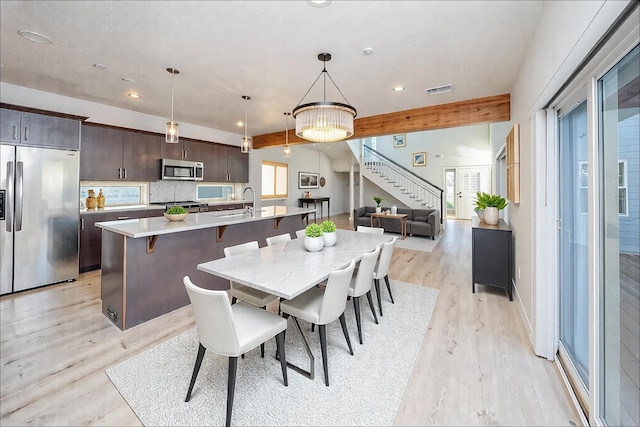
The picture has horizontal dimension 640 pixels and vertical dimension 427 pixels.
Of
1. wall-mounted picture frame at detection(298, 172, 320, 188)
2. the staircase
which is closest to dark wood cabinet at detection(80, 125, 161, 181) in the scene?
wall-mounted picture frame at detection(298, 172, 320, 188)

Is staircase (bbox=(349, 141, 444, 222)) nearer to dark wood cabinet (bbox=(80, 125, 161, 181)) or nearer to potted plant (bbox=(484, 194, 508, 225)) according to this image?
potted plant (bbox=(484, 194, 508, 225))

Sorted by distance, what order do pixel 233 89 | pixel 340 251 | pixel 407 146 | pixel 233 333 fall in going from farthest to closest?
pixel 407 146, pixel 233 89, pixel 340 251, pixel 233 333

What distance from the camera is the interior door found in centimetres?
988

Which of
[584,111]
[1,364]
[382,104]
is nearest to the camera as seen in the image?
[584,111]

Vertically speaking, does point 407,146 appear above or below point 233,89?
above

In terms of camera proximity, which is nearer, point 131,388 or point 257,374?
point 131,388

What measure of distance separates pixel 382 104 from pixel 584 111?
9.44 ft

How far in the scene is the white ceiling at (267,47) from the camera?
2.13 metres

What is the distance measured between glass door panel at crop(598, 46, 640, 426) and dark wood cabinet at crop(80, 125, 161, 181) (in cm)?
584

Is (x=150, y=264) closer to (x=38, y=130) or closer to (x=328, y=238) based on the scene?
(x=328, y=238)

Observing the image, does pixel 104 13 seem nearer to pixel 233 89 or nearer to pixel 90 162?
pixel 233 89

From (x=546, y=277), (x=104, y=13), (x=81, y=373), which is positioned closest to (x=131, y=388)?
(x=81, y=373)

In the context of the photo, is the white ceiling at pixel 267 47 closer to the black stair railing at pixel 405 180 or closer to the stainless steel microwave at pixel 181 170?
the stainless steel microwave at pixel 181 170

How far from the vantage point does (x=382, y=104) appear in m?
4.33
